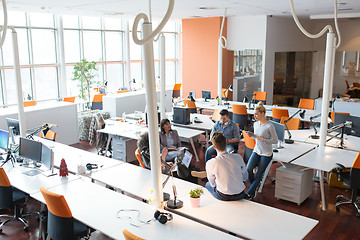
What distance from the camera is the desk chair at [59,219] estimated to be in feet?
11.6

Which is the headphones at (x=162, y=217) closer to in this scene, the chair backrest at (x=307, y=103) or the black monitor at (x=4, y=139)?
the black monitor at (x=4, y=139)

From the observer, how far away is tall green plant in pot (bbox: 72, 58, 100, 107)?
36.4ft

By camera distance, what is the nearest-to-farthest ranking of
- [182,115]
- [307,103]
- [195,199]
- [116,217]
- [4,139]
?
[116,217], [195,199], [4,139], [182,115], [307,103]

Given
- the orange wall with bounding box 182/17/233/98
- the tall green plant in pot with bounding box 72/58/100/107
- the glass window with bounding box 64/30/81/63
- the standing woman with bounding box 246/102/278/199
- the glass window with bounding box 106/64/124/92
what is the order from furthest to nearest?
the glass window with bounding box 106/64/124/92 → the orange wall with bounding box 182/17/233/98 → the glass window with bounding box 64/30/81/63 → the tall green plant in pot with bounding box 72/58/100/107 → the standing woman with bounding box 246/102/278/199

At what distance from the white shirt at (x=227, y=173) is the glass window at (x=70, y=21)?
30.7 feet

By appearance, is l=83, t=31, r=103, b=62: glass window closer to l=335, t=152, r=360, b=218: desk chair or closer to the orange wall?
the orange wall

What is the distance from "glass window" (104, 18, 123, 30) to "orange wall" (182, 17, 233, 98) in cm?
243

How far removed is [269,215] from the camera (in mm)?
3590

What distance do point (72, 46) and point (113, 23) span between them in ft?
6.53

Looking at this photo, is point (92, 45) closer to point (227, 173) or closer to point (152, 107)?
point (152, 107)

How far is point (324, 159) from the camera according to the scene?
536 cm

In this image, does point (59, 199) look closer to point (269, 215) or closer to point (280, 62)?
point (269, 215)

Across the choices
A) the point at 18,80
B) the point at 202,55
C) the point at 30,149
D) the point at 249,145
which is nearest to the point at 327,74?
the point at 249,145

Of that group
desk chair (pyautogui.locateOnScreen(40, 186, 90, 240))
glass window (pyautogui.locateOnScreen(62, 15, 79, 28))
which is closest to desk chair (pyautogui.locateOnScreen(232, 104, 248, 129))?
desk chair (pyautogui.locateOnScreen(40, 186, 90, 240))
